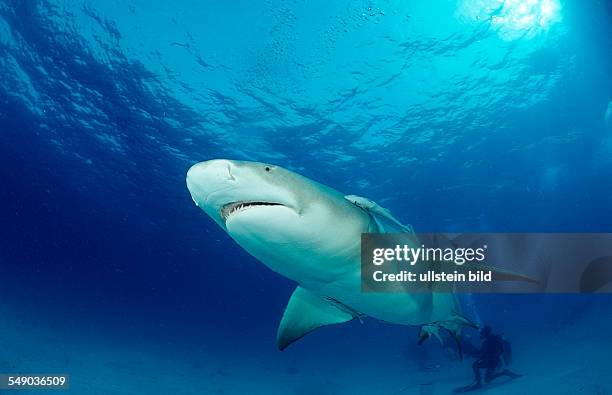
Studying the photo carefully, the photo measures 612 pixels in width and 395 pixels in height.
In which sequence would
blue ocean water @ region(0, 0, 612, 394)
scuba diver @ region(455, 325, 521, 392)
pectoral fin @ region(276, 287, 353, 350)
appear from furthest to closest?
scuba diver @ region(455, 325, 521, 392) → blue ocean water @ region(0, 0, 612, 394) → pectoral fin @ region(276, 287, 353, 350)

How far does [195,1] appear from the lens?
38.8 ft

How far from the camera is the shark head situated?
2742 mm

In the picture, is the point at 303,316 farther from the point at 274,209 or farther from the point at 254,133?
the point at 254,133

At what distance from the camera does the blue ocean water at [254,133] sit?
12.9 metres

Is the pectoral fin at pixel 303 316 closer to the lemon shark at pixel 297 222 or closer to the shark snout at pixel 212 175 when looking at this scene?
the lemon shark at pixel 297 222

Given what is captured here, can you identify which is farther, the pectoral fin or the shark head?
the pectoral fin

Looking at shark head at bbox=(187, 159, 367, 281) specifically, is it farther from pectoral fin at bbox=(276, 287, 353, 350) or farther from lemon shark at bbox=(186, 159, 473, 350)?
pectoral fin at bbox=(276, 287, 353, 350)

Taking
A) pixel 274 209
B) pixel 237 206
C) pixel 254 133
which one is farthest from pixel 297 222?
pixel 254 133

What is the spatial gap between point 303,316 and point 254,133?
1309 cm

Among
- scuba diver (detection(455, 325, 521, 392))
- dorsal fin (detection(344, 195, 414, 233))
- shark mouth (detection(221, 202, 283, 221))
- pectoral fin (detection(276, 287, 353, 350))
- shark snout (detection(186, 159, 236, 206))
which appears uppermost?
scuba diver (detection(455, 325, 521, 392))

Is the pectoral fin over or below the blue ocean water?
below

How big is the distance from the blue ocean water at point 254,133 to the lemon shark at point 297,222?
396 inches

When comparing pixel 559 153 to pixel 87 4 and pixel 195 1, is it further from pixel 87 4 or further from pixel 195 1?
pixel 87 4

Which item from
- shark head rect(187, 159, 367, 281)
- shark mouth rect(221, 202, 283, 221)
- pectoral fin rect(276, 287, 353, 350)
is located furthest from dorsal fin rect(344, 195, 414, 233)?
pectoral fin rect(276, 287, 353, 350)
